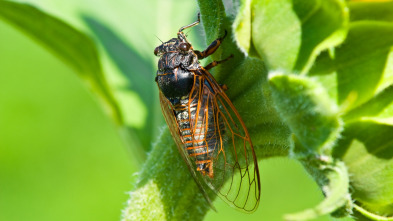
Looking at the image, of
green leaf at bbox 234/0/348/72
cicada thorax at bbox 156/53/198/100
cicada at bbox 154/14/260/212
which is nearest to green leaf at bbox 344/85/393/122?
green leaf at bbox 234/0/348/72

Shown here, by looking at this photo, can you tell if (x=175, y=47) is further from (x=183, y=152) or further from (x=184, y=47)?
(x=183, y=152)

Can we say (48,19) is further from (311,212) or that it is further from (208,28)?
(311,212)

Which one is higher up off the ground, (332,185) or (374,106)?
(374,106)

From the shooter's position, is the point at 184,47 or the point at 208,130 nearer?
the point at 208,130

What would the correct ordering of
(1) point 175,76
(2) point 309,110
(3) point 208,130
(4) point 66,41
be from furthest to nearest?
(4) point 66,41 < (1) point 175,76 < (3) point 208,130 < (2) point 309,110

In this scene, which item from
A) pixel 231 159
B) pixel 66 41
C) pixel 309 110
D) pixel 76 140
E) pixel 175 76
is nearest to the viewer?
pixel 309 110

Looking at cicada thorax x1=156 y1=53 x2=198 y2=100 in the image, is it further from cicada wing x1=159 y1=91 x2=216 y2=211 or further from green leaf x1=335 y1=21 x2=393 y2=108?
green leaf x1=335 y1=21 x2=393 y2=108

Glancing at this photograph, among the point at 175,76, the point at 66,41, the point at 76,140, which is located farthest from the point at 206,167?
the point at 76,140
